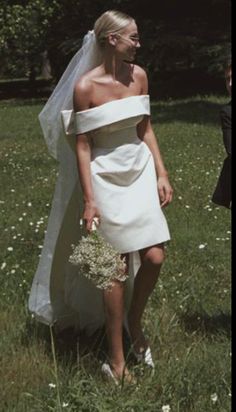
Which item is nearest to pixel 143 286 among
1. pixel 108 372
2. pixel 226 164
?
pixel 108 372

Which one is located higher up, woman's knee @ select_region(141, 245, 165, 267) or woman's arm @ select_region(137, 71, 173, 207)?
woman's arm @ select_region(137, 71, 173, 207)

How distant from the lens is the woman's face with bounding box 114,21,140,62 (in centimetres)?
471

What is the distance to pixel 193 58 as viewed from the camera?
27422 millimetres

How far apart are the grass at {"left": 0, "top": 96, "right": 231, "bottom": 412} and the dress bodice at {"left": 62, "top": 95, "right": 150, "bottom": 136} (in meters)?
1.20

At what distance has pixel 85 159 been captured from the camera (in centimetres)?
479

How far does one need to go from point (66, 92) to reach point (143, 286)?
4.02ft

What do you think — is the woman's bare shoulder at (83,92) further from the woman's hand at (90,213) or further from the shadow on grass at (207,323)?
the shadow on grass at (207,323)

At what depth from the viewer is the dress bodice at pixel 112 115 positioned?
4766 millimetres

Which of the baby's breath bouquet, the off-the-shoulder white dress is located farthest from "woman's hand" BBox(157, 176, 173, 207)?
the baby's breath bouquet

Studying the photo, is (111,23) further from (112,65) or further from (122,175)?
(122,175)

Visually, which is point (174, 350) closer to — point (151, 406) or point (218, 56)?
point (151, 406)

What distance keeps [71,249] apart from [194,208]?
4.62 metres

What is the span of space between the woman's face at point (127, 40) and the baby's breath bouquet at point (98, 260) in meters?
1.04

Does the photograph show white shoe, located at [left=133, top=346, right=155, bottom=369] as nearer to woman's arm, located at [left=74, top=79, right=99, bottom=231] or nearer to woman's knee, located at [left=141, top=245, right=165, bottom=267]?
woman's knee, located at [left=141, top=245, right=165, bottom=267]
